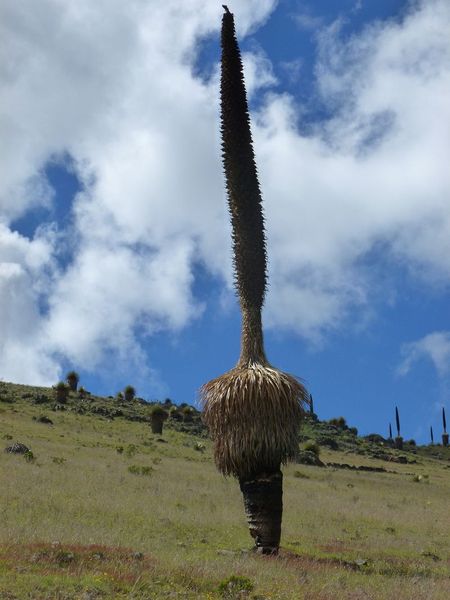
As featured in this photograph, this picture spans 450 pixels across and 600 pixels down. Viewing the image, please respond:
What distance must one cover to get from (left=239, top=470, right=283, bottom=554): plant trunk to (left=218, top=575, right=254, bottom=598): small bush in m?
6.17

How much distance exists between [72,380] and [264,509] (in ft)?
203

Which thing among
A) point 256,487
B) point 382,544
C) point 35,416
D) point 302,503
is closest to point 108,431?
point 35,416

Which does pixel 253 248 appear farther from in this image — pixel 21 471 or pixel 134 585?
pixel 21 471

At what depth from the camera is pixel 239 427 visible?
633 inches

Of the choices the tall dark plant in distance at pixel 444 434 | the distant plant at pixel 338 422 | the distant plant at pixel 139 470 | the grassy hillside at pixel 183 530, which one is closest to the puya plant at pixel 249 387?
the grassy hillside at pixel 183 530

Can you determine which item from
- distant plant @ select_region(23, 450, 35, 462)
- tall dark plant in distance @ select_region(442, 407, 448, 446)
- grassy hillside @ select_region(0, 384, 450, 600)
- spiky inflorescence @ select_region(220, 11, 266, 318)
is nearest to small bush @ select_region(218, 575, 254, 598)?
grassy hillside @ select_region(0, 384, 450, 600)

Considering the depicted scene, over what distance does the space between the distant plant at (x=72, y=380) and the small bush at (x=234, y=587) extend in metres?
65.9

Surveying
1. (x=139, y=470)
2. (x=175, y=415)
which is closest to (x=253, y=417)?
(x=139, y=470)

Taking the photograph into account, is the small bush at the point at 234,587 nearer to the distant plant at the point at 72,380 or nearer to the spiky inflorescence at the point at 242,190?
the spiky inflorescence at the point at 242,190

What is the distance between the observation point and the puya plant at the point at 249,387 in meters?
16.0

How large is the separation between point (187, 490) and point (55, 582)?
711 inches

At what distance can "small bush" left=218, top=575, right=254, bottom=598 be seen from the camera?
32.4 feet

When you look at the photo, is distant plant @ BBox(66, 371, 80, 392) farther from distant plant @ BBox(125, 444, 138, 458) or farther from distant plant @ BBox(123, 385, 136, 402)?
distant plant @ BBox(125, 444, 138, 458)

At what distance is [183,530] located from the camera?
1881cm
